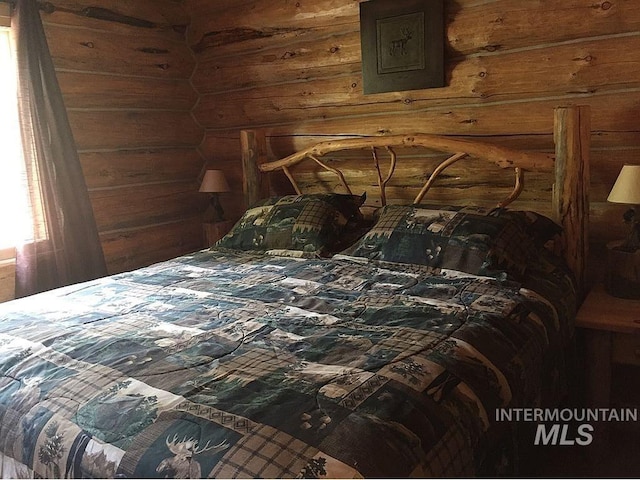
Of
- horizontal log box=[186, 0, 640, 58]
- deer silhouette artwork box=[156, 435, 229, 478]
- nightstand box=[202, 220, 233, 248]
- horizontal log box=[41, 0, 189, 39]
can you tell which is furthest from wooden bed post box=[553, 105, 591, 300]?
horizontal log box=[41, 0, 189, 39]

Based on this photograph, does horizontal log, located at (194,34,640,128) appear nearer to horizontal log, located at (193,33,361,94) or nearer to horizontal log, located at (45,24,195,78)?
horizontal log, located at (193,33,361,94)

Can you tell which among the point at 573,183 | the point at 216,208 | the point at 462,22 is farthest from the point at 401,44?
the point at 216,208

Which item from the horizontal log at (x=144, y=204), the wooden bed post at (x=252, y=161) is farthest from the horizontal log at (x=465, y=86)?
the horizontal log at (x=144, y=204)

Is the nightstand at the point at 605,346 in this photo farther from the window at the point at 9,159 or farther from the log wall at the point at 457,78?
the window at the point at 9,159

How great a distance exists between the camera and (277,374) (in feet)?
4.83

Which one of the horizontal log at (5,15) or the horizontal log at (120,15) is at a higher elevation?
the horizontal log at (120,15)

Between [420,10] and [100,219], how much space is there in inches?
86.6

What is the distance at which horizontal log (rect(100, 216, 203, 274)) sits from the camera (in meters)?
3.56

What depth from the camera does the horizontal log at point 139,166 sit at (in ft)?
11.2

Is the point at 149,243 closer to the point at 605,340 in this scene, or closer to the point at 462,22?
the point at 462,22

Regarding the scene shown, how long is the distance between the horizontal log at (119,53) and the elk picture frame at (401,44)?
1444 millimetres

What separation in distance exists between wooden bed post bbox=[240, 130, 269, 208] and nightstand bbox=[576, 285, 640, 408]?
2.01 metres

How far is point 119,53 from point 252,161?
1059 millimetres

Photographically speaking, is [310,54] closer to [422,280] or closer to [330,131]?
[330,131]
